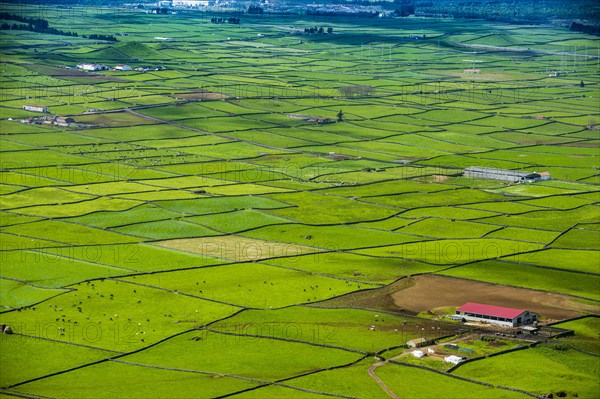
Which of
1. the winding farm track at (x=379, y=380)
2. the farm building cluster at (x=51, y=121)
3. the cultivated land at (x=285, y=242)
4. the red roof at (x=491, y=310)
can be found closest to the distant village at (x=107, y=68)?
the cultivated land at (x=285, y=242)

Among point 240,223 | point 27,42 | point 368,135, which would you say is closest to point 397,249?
point 240,223

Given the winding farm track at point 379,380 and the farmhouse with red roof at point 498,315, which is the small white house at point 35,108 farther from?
the winding farm track at point 379,380

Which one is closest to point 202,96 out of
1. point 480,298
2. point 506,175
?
point 506,175

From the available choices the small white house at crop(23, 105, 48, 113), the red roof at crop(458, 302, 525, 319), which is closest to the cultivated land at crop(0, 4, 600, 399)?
the small white house at crop(23, 105, 48, 113)

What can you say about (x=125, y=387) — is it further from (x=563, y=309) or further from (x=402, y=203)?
(x=402, y=203)

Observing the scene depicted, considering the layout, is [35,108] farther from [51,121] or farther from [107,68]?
[107,68]
